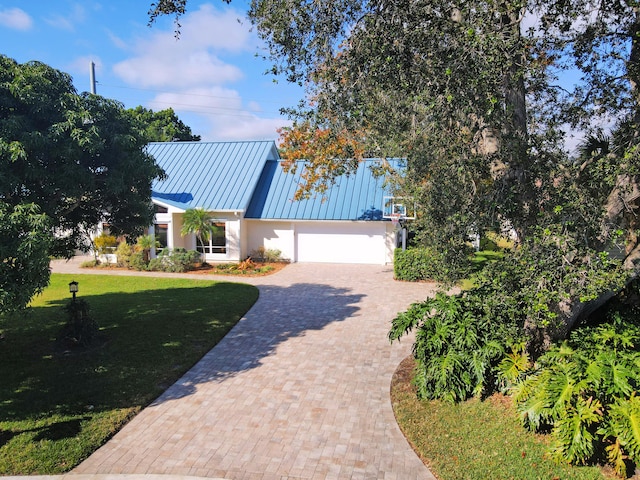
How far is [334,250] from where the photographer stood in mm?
22219

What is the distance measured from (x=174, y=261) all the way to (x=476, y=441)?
17.2 m

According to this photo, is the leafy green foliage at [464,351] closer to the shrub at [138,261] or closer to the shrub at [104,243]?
the shrub at [138,261]

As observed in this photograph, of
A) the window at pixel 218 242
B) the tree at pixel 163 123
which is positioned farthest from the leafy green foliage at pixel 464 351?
the tree at pixel 163 123

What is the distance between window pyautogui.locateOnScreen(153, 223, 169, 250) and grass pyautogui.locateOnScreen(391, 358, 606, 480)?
17340mm

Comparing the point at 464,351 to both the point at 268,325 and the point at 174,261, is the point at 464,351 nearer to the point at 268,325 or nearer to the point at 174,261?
the point at 268,325

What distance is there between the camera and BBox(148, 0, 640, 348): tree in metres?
5.60

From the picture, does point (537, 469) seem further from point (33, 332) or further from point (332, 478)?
point (33, 332)

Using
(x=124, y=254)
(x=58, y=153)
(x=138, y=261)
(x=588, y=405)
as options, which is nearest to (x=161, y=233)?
(x=138, y=261)

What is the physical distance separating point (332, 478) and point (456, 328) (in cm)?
374

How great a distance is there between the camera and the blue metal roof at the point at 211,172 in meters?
21.8

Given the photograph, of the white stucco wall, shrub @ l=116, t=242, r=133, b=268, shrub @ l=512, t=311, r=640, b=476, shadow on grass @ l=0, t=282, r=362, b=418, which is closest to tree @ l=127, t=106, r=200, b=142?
shrub @ l=116, t=242, r=133, b=268

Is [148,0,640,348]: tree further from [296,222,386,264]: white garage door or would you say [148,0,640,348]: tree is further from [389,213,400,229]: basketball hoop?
[296,222,386,264]: white garage door

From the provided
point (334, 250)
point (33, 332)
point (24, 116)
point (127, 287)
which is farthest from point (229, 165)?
point (24, 116)

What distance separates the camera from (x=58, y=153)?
7438mm
